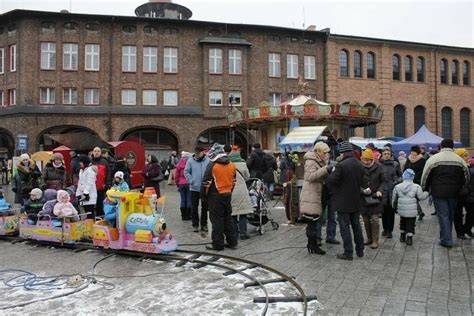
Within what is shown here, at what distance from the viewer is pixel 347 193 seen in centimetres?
690

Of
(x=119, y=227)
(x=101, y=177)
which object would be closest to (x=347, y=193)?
(x=119, y=227)

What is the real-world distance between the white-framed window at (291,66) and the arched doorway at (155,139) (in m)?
10.5

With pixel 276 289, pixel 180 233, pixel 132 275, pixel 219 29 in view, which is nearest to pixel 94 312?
pixel 132 275

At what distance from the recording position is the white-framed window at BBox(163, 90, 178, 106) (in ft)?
104

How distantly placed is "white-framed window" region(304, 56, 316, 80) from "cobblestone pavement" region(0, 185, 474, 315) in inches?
1047

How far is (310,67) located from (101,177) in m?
27.3

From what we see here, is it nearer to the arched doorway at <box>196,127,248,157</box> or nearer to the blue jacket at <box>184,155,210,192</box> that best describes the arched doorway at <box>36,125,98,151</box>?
the arched doorway at <box>196,127,248,157</box>

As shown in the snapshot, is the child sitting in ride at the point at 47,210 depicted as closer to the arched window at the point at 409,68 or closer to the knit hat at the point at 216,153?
the knit hat at the point at 216,153

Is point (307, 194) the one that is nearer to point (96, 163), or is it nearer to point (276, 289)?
point (276, 289)

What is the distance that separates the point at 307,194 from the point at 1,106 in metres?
30.4

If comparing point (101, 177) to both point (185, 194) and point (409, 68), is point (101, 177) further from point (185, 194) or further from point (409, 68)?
point (409, 68)

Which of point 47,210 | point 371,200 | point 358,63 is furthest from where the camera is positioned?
point 358,63

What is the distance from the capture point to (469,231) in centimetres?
857

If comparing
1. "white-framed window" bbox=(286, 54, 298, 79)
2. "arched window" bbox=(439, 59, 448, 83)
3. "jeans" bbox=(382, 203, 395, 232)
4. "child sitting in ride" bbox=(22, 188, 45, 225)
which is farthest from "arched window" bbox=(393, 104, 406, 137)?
"child sitting in ride" bbox=(22, 188, 45, 225)
